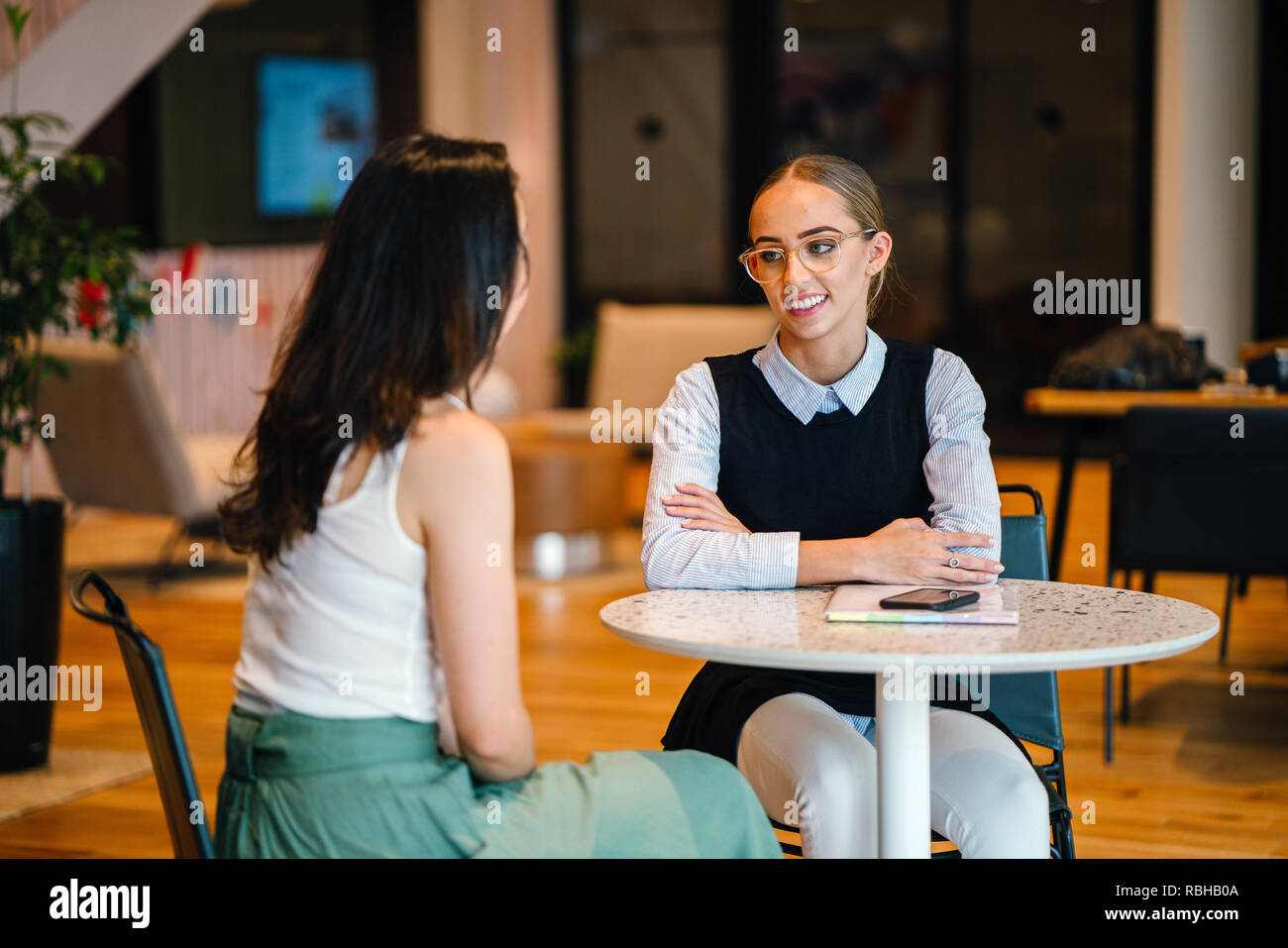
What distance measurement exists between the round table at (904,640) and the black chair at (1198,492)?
183 cm

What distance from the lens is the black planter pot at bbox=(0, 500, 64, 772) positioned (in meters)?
3.67

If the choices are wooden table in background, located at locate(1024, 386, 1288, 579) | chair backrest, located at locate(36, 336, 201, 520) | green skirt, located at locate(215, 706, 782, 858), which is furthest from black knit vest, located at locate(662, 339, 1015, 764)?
chair backrest, located at locate(36, 336, 201, 520)

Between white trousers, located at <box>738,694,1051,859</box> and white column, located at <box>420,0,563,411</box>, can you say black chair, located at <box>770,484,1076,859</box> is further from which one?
white column, located at <box>420,0,563,411</box>

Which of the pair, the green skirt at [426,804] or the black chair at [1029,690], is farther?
the black chair at [1029,690]

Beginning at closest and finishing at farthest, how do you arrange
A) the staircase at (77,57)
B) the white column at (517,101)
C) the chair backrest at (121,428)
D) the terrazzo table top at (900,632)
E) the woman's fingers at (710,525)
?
the terrazzo table top at (900,632) → the woman's fingers at (710,525) → the staircase at (77,57) → the chair backrest at (121,428) → the white column at (517,101)

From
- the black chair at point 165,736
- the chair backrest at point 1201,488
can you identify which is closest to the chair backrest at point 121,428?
the chair backrest at point 1201,488

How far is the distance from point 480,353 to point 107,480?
535 centimetres

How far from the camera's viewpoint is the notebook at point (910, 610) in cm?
179

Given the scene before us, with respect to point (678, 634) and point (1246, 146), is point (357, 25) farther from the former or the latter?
point (678, 634)

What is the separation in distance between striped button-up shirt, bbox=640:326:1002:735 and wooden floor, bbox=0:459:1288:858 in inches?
45.3

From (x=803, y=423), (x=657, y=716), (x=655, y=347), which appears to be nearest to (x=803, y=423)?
(x=803, y=423)

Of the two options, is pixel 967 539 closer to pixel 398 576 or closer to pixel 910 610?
pixel 910 610

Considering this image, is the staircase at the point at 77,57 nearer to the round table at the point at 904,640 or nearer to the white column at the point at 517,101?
the round table at the point at 904,640

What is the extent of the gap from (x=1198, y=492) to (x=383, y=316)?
2773 millimetres
